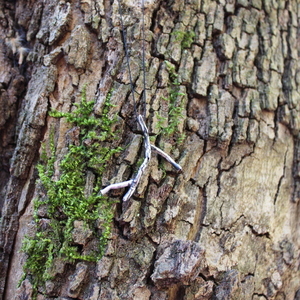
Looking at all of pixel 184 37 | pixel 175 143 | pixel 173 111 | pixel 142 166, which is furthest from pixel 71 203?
pixel 184 37

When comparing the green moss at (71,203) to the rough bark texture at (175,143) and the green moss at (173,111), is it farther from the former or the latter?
the green moss at (173,111)

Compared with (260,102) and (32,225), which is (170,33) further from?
(32,225)

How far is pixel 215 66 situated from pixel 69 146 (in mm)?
1052

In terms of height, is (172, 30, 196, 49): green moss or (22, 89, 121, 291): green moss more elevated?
(172, 30, 196, 49): green moss

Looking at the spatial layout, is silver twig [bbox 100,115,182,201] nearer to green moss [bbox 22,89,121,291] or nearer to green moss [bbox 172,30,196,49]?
green moss [bbox 22,89,121,291]

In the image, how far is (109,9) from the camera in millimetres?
2033

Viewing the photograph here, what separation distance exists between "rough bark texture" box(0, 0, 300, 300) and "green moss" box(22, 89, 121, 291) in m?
0.05

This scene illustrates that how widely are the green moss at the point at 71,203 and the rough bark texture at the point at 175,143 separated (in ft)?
0.16

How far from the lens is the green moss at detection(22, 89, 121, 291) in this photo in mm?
1672

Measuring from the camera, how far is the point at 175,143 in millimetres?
1907

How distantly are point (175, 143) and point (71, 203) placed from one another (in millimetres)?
673

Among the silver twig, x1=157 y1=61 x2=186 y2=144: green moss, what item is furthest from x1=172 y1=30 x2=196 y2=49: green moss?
the silver twig

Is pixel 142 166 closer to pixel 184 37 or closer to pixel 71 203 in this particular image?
pixel 71 203

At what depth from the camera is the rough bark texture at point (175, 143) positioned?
1.68m
